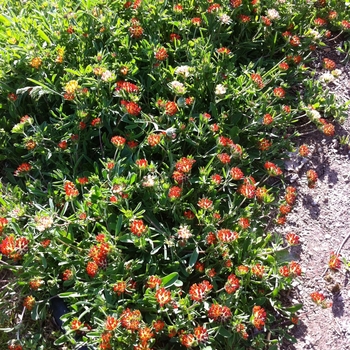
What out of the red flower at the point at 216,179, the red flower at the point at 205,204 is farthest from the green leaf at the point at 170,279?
the red flower at the point at 216,179

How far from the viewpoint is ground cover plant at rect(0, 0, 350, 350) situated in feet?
8.27

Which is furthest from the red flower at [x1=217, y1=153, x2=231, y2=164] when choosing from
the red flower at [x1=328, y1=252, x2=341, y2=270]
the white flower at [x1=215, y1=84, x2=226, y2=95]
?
the red flower at [x1=328, y1=252, x2=341, y2=270]

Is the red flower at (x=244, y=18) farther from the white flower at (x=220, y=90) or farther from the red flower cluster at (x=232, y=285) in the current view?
the red flower cluster at (x=232, y=285)

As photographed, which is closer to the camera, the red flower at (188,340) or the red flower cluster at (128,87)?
the red flower at (188,340)

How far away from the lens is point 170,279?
100 inches

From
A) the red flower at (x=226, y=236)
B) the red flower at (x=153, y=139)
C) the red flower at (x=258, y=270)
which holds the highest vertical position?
the red flower at (x=153, y=139)

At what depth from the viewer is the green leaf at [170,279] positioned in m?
2.54

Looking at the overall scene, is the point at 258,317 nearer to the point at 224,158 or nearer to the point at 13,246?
the point at 224,158

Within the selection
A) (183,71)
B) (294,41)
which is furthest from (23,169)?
(294,41)

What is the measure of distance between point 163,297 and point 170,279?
9.4 inches

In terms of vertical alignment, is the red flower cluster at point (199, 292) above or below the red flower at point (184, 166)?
below

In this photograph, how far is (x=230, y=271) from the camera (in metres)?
2.73

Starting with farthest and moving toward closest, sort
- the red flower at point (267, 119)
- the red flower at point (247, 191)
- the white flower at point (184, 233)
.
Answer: the red flower at point (267, 119)
the red flower at point (247, 191)
the white flower at point (184, 233)

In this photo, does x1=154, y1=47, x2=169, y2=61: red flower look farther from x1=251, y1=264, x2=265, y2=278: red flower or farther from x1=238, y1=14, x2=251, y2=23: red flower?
x1=251, y1=264, x2=265, y2=278: red flower
